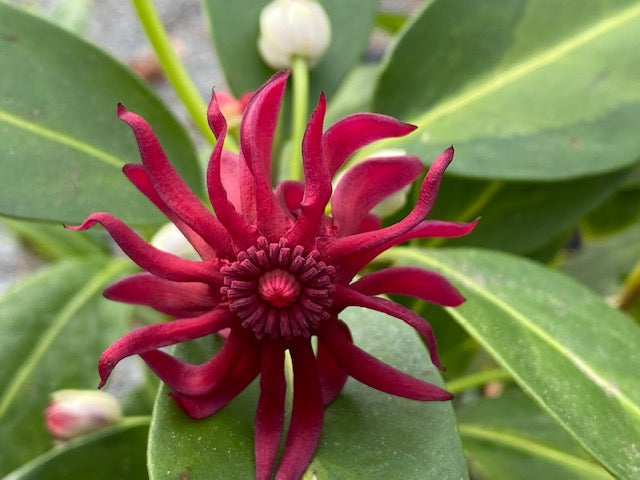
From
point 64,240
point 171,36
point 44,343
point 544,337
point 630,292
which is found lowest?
point 171,36

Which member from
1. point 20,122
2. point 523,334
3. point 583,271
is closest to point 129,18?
point 583,271

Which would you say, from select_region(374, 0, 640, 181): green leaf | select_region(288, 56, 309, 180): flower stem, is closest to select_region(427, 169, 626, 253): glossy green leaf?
select_region(374, 0, 640, 181): green leaf

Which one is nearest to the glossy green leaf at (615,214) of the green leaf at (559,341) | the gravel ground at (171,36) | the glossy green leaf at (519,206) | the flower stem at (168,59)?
the glossy green leaf at (519,206)

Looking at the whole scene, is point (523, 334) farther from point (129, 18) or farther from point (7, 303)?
point (129, 18)

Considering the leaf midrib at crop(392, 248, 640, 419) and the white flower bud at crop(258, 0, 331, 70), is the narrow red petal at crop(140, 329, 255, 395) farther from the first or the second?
the white flower bud at crop(258, 0, 331, 70)

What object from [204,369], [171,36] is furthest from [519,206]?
[171,36]

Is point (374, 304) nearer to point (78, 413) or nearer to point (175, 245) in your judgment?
point (175, 245)

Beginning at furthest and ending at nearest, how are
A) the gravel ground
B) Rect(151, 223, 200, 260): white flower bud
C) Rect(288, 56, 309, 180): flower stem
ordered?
the gravel ground → Rect(288, 56, 309, 180): flower stem → Rect(151, 223, 200, 260): white flower bud
